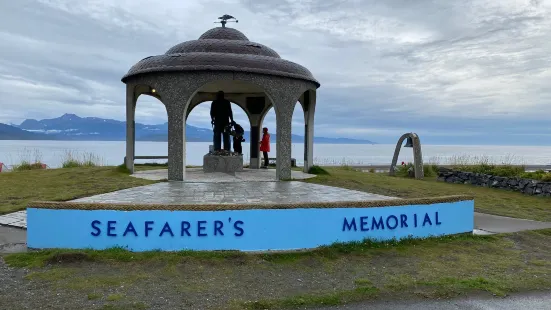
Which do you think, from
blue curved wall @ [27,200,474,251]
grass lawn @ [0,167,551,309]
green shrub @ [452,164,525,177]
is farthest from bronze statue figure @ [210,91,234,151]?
green shrub @ [452,164,525,177]

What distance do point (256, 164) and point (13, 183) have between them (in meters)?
9.15

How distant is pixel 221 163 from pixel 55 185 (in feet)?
18.4

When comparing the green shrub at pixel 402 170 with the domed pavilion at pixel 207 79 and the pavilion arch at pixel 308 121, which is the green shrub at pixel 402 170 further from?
the domed pavilion at pixel 207 79

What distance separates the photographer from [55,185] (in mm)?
12523

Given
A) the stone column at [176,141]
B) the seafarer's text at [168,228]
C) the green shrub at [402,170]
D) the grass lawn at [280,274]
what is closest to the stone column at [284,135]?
the stone column at [176,141]

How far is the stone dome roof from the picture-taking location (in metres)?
12.5

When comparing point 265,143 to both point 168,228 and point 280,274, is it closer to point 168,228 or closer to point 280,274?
point 168,228

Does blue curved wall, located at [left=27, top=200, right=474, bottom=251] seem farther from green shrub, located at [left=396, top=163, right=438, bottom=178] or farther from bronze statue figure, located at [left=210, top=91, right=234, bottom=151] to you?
green shrub, located at [left=396, top=163, right=438, bottom=178]

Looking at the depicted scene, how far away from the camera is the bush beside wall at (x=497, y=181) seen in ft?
49.9

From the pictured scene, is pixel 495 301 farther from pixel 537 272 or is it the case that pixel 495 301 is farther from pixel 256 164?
pixel 256 164

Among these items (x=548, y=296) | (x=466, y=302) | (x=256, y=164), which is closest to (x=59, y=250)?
(x=466, y=302)

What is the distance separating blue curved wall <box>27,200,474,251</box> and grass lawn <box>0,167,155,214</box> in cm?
353

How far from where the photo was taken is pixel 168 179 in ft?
42.5

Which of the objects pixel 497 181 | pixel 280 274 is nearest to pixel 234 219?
pixel 280 274
